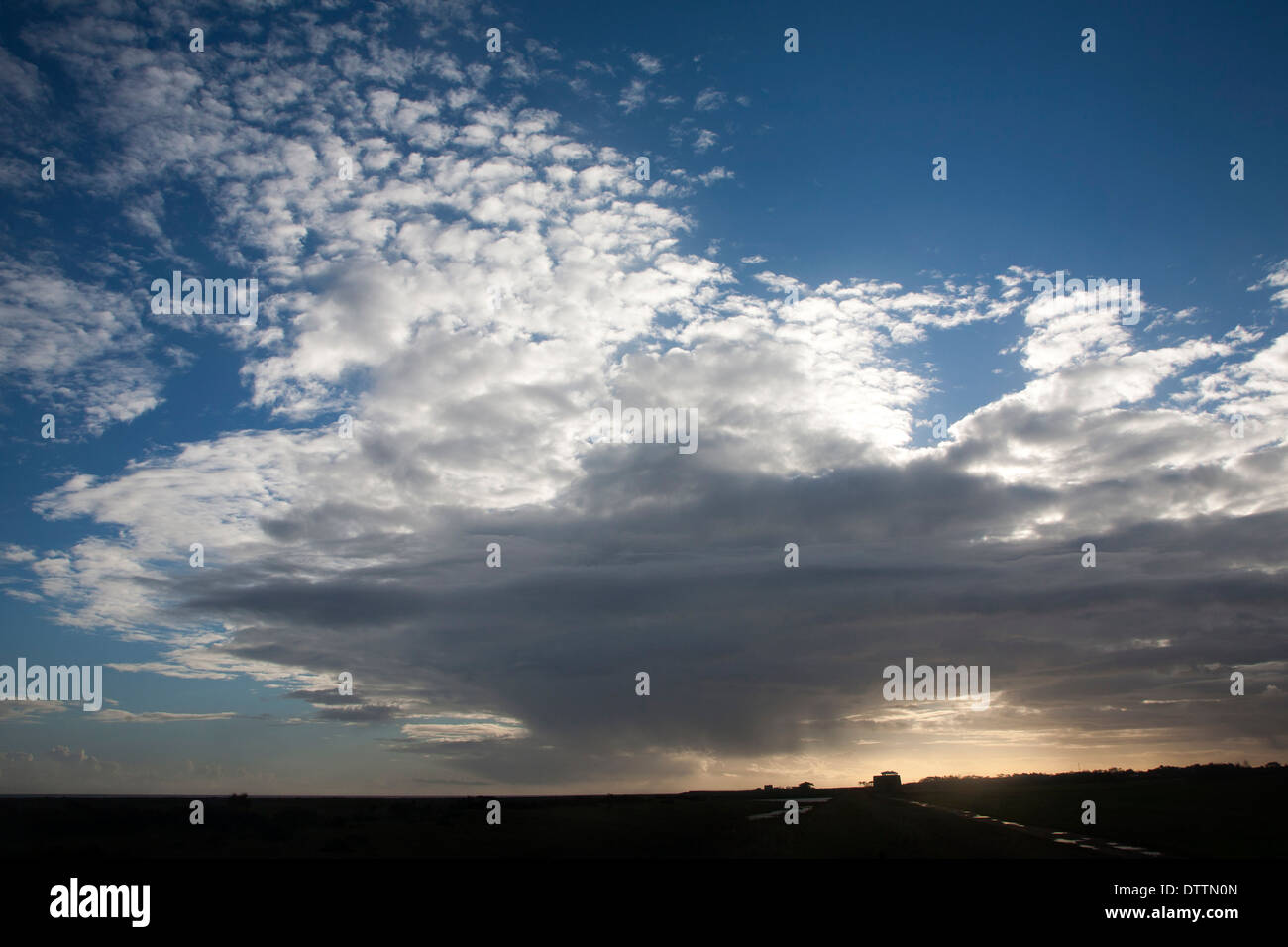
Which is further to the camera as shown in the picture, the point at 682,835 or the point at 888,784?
the point at 888,784

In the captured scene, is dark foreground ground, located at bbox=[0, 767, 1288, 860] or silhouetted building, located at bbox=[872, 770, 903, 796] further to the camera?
silhouetted building, located at bbox=[872, 770, 903, 796]

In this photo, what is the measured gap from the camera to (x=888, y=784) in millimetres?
137375

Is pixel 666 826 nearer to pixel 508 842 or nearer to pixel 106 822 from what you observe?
pixel 508 842

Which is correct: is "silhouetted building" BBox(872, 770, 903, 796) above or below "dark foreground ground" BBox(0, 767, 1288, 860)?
below

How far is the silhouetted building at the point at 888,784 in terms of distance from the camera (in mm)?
135125

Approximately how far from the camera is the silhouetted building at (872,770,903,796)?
5320 inches

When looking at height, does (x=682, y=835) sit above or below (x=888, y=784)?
above

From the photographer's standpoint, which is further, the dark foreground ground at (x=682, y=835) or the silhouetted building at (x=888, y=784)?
the silhouetted building at (x=888, y=784)

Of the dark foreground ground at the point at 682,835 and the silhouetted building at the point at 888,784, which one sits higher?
the dark foreground ground at the point at 682,835
